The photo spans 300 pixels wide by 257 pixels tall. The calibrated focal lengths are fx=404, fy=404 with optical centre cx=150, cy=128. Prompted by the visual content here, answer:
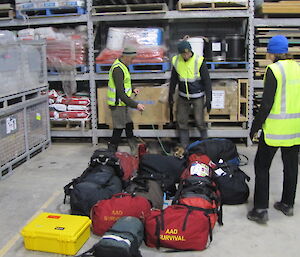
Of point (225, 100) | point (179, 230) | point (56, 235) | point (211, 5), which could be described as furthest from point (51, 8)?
point (179, 230)

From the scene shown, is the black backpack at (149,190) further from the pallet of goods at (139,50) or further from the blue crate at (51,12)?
the blue crate at (51,12)

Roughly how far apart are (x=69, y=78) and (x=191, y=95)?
2413 millimetres

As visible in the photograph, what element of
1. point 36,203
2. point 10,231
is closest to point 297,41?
point 36,203

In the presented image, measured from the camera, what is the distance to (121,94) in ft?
19.9

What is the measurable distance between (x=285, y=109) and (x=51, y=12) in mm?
5223

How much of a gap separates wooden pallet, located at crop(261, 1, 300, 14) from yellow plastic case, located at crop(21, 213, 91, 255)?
202 inches

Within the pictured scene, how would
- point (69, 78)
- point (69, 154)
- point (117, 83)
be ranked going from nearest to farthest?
point (117, 83)
point (69, 154)
point (69, 78)

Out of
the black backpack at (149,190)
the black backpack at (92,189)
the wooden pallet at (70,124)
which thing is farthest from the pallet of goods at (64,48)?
the black backpack at (149,190)

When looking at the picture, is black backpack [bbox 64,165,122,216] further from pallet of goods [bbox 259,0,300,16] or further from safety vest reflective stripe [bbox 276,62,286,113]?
pallet of goods [bbox 259,0,300,16]

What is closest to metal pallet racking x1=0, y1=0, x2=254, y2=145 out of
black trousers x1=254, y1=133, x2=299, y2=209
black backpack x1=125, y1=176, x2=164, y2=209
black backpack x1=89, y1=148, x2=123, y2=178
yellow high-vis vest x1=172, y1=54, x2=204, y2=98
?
yellow high-vis vest x1=172, y1=54, x2=204, y2=98

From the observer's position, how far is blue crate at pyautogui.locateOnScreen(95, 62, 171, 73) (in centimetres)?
720

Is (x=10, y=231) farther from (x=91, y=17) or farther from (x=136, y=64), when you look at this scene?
(x=91, y=17)

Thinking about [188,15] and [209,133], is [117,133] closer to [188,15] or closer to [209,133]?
[209,133]

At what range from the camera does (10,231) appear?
13.6 ft
